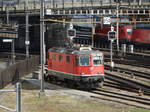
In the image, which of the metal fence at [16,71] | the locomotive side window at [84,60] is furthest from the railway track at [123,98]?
the metal fence at [16,71]

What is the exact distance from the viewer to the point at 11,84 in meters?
28.8

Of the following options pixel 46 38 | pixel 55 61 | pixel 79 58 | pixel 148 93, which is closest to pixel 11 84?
pixel 55 61

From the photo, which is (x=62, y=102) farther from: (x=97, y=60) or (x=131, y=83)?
(x=131, y=83)

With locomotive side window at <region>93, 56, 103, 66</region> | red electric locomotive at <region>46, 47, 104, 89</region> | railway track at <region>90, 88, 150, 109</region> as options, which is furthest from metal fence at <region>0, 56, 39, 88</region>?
railway track at <region>90, 88, 150, 109</region>

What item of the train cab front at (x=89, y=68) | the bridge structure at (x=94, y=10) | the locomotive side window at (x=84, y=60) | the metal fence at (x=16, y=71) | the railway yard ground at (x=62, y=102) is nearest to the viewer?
the railway yard ground at (x=62, y=102)

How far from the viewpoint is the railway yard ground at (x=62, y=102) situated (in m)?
18.4

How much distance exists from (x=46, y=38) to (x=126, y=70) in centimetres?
2515

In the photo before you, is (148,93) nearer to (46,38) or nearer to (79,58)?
(79,58)

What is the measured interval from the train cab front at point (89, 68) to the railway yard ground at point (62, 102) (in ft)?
3.63

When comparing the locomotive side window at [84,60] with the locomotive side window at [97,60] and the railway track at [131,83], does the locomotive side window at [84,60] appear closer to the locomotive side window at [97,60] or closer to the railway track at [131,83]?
the locomotive side window at [97,60]

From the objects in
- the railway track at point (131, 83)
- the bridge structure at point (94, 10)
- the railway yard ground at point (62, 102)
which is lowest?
the railway yard ground at point (62, 102)

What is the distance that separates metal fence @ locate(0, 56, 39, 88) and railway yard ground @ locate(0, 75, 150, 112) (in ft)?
8.17

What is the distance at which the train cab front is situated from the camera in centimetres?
2456

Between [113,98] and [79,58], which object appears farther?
[79,58]
